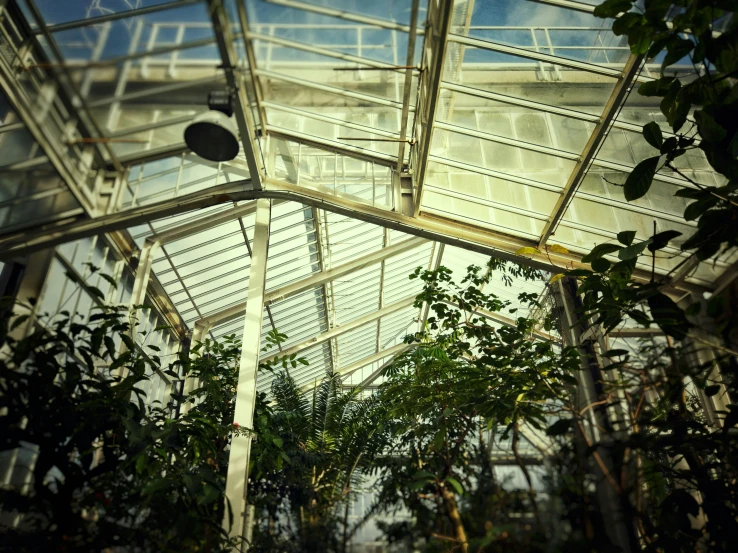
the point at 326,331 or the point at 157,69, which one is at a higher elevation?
the point at 326,331

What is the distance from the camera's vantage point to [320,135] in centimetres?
816

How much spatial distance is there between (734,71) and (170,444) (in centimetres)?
420

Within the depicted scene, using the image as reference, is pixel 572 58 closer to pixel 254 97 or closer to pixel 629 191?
pixel 629 191

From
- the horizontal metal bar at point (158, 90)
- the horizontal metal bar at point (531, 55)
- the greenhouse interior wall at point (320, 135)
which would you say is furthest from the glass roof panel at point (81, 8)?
the horizontal metal bar at point (531, 55)

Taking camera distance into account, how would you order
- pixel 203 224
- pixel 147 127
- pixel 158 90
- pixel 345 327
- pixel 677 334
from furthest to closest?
pixel 345 327
pixel 203 224
pixel 147 127
pixel 158 90
pixel 677 334

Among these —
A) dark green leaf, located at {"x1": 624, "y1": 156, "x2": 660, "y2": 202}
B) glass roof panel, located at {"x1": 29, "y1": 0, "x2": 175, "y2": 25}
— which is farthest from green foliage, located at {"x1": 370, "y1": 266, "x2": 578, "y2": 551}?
glass roof panel, located at {"x1": 29, "y1": 0, "x2": 175, "y2": 25}

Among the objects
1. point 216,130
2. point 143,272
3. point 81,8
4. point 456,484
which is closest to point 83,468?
point 456,484

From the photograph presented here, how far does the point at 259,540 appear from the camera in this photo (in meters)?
3.32

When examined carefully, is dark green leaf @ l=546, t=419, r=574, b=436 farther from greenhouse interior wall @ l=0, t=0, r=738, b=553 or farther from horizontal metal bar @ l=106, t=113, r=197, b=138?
horizontal metal bar @ l=106, t=113, r=197, b=138

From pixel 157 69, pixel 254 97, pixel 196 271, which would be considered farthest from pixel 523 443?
pixel 196 271

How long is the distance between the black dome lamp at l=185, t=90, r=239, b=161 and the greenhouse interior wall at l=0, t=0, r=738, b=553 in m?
0.28

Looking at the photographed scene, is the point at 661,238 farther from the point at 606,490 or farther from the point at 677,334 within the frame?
the point at 606,490

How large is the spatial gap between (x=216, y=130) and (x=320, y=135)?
302 cm

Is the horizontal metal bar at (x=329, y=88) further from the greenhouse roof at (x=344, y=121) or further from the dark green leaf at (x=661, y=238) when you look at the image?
the dark green leaf at (x=661, y=238)
